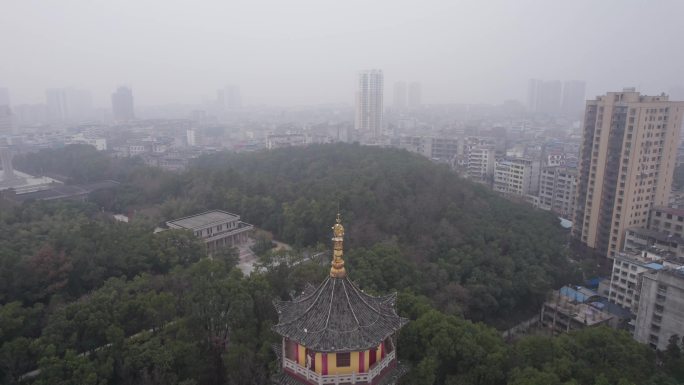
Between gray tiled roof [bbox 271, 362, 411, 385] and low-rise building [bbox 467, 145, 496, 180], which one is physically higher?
gray tiled roof [bbox 271, 362, 411, 385]

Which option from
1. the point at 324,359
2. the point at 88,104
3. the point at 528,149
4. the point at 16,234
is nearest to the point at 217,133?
the point at 528,149

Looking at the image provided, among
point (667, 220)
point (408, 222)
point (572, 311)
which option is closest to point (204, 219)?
point (408, 222)

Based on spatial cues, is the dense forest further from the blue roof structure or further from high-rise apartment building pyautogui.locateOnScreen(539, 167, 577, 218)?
high-rise apartment building pyautogui.locateOnScreen(539, 167, 577, 218)

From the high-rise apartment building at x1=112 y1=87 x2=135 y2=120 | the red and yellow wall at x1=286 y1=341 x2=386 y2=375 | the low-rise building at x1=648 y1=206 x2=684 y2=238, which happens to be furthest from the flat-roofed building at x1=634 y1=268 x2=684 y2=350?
the high-rise apartment building at x1=112 y1=87 x2=135 y2=120

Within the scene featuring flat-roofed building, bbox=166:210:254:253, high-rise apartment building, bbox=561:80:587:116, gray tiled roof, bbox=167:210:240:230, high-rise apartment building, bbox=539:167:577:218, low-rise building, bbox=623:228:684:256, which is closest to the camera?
flat-roofed building, bbox=166:210:254:253

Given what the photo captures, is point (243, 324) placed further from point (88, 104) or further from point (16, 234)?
point (88, 104)

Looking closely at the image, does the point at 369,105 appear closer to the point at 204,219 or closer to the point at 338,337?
the point at 204,219
